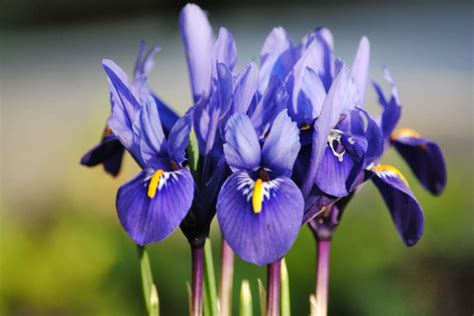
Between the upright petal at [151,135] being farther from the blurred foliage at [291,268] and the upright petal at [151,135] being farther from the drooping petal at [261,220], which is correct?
the blurred foliage at [291,268]

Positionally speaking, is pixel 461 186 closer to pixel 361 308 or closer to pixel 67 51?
pixel 361 308

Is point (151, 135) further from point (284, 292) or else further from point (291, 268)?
point (291, 268)

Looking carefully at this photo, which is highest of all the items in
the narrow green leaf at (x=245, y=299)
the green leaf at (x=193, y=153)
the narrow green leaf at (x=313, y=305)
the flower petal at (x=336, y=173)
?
the green leaf at (x=193, y=153)

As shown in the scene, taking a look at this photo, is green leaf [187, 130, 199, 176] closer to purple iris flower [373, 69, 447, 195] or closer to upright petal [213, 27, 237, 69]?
upright petal [213, 27, 237, 69]

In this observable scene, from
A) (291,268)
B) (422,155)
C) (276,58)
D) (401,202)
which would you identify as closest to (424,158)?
(422,155)

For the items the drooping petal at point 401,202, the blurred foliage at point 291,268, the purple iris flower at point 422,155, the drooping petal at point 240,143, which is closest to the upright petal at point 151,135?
the drooping petal at point 240,143

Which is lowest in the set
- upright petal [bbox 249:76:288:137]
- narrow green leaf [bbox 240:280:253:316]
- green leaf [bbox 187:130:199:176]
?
narrow green leaf [bbox 240:280:253:316]

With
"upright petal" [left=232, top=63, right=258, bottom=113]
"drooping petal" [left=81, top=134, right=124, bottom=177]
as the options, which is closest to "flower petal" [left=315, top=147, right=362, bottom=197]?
"upright petal" [left=232, top=63, right=258, bottom=113]
